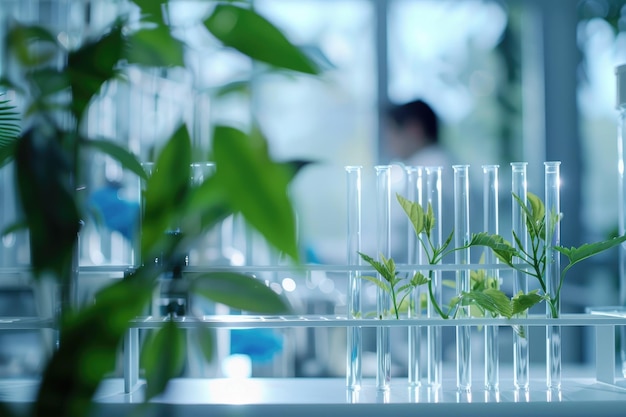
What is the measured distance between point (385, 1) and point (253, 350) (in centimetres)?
236

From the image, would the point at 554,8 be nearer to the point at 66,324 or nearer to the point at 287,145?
the point at 287,145

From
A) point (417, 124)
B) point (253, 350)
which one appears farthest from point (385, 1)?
point (253, 350)

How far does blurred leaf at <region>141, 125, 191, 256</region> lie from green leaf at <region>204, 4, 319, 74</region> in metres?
0.05

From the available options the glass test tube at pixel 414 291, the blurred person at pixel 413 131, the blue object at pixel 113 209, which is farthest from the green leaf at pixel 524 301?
the blurred person at pixel 413 131

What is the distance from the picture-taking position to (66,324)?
1.16 ft

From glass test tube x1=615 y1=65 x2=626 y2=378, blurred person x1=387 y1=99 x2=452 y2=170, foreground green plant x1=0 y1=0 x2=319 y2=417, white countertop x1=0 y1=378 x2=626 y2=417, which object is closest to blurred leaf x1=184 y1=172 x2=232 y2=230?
foreground green plant x1=0 y1=0 x2=319 y2=417

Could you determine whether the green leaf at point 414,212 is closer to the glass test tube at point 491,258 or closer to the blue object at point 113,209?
the glass test tube at point 491,258

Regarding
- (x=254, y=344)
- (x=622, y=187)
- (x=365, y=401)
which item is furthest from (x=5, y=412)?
(x=254, y=344)

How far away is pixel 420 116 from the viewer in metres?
2.24

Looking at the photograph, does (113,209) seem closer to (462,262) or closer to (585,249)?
(462,262)

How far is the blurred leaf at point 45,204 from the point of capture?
0.35m

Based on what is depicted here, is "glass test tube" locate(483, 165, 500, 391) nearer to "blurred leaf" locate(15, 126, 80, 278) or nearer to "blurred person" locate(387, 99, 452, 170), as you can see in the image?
"blurred leaf" locate(15, 126, 80, 278)

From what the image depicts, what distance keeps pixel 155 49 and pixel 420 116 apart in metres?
1.91

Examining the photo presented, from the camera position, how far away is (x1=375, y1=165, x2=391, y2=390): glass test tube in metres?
0.85
